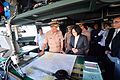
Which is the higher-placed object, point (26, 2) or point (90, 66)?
point (26, 2)

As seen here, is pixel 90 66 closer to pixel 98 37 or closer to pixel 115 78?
pixel 115 78

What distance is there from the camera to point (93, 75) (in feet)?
3.29

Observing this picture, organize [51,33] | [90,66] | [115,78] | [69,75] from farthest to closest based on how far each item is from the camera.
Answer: [51,33] < [115,78] < [90,66] < [69,75]

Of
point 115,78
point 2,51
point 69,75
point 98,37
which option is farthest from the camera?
point 98,37

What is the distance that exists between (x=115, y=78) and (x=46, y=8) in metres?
1.55

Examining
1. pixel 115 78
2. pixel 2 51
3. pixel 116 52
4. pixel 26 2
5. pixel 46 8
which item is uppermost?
pixel 26 2

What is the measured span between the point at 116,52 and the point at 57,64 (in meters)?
1.35

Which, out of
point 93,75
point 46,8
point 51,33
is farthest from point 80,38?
point 46,8

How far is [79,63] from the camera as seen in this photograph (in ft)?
4.07

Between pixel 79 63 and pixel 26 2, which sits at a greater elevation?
pixel 26 2

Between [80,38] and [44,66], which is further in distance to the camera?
[80,38]

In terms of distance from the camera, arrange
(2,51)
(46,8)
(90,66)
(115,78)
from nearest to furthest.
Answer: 1. (46,8)
2. (90,66)
3. (2,51)
4. (115,78)

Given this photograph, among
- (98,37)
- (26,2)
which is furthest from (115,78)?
(98,37)

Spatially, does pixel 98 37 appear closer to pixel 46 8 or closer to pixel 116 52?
pixel 116 52
